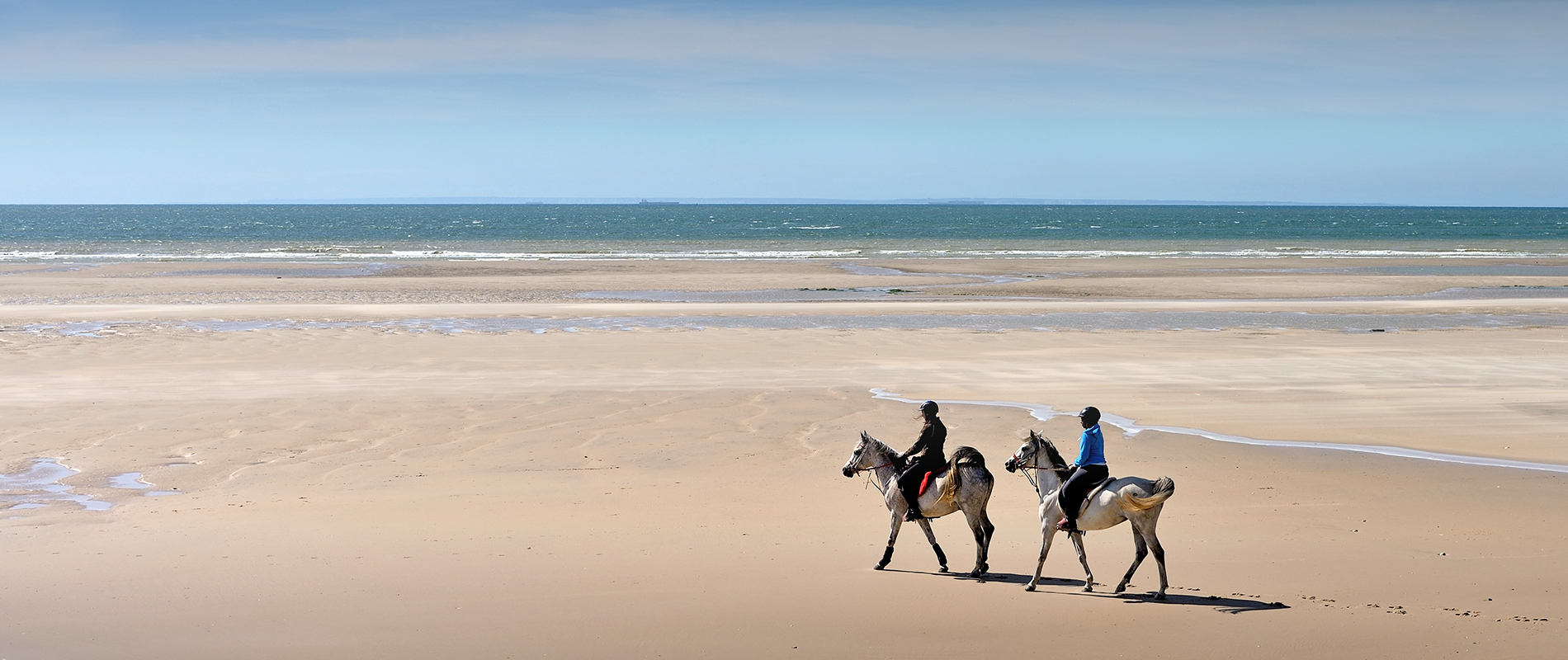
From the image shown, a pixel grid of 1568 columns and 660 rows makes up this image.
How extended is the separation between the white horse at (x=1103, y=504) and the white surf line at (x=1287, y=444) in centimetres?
590

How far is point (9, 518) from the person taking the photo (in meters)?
9.70

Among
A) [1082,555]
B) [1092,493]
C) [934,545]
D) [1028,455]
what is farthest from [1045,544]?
[934,545]

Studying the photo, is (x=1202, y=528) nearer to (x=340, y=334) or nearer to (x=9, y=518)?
(x=9, y=518)

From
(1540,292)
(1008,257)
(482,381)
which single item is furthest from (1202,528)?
(1008,257)

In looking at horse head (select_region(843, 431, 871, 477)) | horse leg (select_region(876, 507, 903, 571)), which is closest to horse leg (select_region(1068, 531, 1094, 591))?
horse leg (select_region(876, 507, 903, 571))

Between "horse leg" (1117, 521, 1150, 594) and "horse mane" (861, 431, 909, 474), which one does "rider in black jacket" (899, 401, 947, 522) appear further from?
"horse leg" (1117, 521, 1150, 594)

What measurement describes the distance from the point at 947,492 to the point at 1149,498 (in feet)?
4.59

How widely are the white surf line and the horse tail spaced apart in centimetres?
622

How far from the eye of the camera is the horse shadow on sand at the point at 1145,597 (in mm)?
7449

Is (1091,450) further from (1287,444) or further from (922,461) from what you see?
(1287,444)

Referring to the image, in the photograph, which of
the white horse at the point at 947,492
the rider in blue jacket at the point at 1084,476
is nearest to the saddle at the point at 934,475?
the white horse at the point at 947,492

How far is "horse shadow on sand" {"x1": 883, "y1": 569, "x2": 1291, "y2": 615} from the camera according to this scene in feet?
24.4

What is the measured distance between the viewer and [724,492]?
35.7 ft

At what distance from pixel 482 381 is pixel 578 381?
4.91ft
